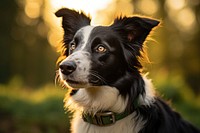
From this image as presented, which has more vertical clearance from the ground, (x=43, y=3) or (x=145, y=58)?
(x=145, y=58)

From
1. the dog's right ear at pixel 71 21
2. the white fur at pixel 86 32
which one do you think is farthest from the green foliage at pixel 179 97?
the white fur at pixel 86 32

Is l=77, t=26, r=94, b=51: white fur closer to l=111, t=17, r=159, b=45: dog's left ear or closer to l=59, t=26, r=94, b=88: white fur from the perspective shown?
l=59, t=26, r=94, b=88: white fur

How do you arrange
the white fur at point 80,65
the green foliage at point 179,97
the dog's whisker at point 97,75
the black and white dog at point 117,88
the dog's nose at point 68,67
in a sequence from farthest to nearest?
the green foliage at point 179,97, the black and white dog at point 117,88, the dog's whisker at point 97,75, the white fur at point 80,65, the dog's nose at point 68,67

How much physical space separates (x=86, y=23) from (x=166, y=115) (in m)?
1.65

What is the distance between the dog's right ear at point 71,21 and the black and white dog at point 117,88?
313mm

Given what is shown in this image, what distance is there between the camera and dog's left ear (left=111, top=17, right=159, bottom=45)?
616cm

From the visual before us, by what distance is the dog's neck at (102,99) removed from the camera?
6074 millimetres

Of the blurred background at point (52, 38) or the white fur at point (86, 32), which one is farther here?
the blurred background at point (52, 38)

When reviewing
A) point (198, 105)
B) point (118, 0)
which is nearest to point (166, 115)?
point (198, 105)

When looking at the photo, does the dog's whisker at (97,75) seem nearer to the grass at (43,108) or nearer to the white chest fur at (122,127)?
the white chest fur at (122,127)

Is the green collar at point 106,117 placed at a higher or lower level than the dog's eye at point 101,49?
lower

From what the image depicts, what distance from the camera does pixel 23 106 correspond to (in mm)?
12602

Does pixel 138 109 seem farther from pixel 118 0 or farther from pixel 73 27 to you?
pixel 118 0

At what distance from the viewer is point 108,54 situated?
19.8ft
